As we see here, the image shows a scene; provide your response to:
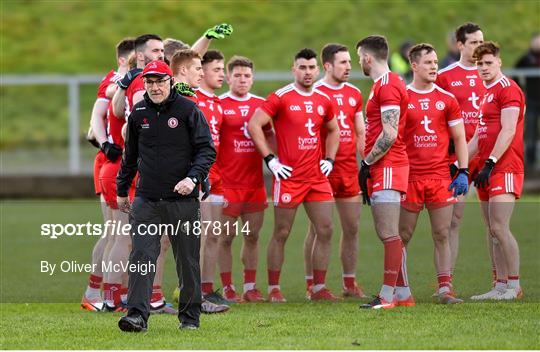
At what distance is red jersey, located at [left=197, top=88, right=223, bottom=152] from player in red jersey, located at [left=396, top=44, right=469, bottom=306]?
1.77m

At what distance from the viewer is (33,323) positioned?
401 inches

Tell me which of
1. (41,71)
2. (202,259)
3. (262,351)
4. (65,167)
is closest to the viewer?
(262,351)

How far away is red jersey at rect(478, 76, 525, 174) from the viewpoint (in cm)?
1123

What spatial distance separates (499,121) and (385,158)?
129 cm

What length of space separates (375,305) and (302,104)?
6.84ft

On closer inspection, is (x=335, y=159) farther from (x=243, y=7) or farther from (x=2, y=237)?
(x=243, y=7)

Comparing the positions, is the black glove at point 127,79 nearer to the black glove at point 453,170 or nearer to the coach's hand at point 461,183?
the coach's hand at point 461,183

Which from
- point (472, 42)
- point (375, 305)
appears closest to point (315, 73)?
point (472, 42)

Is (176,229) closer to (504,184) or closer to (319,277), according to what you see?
(319,277)

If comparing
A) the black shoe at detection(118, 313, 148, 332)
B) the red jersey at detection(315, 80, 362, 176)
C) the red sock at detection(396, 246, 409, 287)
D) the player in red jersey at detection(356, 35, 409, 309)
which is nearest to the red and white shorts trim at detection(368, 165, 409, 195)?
the player in red jersey at detection(356, 35, 409, 309)

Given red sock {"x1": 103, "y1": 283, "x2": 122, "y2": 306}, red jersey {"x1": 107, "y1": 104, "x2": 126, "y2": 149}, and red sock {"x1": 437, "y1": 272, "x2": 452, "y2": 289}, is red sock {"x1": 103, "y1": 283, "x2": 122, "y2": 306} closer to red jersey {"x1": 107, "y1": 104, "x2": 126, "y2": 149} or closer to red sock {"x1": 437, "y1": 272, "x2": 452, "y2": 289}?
red jersey {"x1": 107, "y1": 104, "x2": 126, "y2": 149}

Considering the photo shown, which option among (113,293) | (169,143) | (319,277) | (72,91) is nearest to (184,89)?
(169,143)

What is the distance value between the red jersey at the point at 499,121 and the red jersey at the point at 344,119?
4.35ft

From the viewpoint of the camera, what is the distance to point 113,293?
11.0 m
